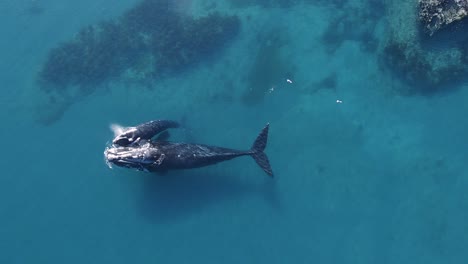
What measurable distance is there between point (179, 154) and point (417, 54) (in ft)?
53.4

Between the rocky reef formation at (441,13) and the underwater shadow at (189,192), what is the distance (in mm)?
14080

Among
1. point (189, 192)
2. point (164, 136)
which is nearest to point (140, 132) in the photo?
point (164, 136)

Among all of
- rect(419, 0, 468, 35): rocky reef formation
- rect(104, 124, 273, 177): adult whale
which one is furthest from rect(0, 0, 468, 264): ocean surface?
rect(419, 0, 468, 35): rocky reef formation

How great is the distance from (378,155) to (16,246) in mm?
21807

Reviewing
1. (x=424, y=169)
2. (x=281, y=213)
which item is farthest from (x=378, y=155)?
(x=281, y=213)

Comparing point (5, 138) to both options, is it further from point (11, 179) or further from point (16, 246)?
point (16, 246)

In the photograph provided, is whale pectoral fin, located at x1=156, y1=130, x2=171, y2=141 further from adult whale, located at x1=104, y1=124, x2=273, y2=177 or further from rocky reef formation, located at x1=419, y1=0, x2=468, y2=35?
rocky reef formation, located at x1=419, y1=0, x2=468, y2=35

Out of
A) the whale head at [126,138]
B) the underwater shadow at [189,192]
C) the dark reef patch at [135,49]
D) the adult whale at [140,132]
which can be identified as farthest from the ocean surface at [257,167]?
the whale head at [126,138]

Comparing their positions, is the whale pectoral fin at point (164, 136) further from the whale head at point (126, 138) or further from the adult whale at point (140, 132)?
the whale head at point (126, 138)

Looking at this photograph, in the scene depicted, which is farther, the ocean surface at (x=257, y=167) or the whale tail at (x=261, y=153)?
the whale tail at (x=261, y=153)

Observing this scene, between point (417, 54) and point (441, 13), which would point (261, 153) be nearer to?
point (417, 54)

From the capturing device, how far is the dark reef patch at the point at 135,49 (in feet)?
95.5

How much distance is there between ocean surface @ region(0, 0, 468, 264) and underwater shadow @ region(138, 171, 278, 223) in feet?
0.21

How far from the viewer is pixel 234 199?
25.6 m
